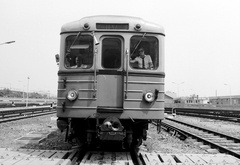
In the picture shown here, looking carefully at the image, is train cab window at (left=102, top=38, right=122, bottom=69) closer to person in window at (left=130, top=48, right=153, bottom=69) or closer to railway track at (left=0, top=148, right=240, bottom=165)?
person in window at (left=130, top=48, right=153, bottom=69)

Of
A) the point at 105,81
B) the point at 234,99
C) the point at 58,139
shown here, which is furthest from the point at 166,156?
the point at 234,99

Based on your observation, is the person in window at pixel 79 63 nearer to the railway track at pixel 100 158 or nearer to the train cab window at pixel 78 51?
the train cab window at pixel 78 51

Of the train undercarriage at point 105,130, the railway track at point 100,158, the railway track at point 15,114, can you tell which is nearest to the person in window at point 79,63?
the train undercarriage at point 105,130

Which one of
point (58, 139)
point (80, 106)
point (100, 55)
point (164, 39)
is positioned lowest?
point (58, 139)

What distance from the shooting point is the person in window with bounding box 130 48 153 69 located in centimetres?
579

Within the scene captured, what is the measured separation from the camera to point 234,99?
6347cm

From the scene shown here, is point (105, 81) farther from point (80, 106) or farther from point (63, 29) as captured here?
point (63, 29)

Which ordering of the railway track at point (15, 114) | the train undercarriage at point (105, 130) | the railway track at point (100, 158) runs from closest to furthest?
the railway track at point (100, 158)
the train undercarriage at point (105, 130)
the railway track at point (15, 114)

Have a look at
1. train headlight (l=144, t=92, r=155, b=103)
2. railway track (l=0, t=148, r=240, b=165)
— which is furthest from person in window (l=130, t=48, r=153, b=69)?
railway track (l=0, t=148, r=240, b=165)

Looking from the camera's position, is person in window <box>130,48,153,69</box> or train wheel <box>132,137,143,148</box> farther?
train wheel <box>132,137,143,148</box>

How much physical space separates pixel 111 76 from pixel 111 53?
21.1 inches

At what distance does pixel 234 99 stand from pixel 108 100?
6428cm

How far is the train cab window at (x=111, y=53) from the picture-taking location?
18.9 ft

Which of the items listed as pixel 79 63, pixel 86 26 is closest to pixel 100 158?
pixel 79 63
